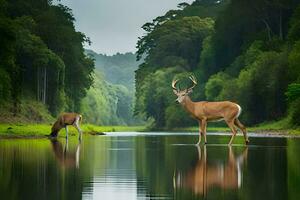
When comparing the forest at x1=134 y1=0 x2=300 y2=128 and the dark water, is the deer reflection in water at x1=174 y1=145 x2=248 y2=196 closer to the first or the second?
the dark water

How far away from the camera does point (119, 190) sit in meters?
11.6

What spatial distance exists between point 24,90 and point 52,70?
2.89m

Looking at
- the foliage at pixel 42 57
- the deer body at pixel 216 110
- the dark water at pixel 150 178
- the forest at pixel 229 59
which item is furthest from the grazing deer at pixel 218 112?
the forest at pixel 229 59

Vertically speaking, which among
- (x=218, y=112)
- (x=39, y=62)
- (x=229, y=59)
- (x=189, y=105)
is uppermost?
(x=229, y=59)

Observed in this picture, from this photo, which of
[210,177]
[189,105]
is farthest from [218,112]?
[210,177]

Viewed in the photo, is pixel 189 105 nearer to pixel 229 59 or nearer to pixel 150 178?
pixel 150 178

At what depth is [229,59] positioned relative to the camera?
9181 cm

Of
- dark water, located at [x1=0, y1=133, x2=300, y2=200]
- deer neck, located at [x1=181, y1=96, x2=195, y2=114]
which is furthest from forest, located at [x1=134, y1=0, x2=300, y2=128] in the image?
dark water, located at [x1=0, y1=133, x2=300, y2=200]

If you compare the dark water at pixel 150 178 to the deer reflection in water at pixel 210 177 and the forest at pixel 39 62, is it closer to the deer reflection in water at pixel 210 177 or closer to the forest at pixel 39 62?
the deer reflection in water at pixel 210 177

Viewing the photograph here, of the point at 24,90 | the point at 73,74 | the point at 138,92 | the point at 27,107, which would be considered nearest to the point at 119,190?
the point at 27,107

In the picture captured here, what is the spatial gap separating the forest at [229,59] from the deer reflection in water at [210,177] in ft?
108

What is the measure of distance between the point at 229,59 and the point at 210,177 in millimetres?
79026

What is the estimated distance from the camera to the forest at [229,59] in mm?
61781

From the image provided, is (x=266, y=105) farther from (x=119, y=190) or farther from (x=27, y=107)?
(x=119, y=190)
